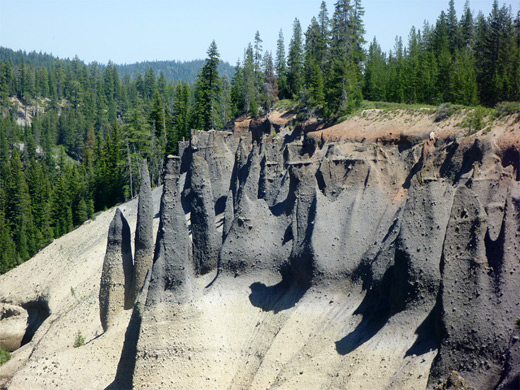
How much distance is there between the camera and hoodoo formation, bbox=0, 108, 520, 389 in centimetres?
1764

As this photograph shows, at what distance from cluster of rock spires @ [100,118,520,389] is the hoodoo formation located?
0.16ft

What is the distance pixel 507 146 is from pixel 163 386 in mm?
18878

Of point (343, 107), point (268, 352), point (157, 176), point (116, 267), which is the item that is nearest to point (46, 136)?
point (157, 176)

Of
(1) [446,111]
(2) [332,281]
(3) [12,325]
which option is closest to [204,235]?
(2) [332,281]

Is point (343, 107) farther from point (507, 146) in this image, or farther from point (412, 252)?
point (412, 252)

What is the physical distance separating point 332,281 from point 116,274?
9.82 m

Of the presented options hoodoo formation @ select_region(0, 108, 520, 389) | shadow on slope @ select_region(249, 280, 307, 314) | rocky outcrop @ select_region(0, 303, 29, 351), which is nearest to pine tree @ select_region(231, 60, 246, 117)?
rocky outcrop @ select_region(0, 303, 29, 351)

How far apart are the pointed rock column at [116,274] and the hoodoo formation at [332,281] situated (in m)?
0.06

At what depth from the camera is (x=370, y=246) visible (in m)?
25.3

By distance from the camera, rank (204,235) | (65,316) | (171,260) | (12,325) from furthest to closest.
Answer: (12,325), (65,316), (204,235), (171,260)

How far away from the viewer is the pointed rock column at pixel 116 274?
29.7 m

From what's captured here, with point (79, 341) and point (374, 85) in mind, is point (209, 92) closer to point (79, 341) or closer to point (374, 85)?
point (374, 85)

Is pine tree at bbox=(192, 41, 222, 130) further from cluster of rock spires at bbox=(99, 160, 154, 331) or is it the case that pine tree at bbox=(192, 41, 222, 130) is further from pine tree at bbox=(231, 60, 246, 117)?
cluster of rock spires at bbox=(99, 160, 154, 331)

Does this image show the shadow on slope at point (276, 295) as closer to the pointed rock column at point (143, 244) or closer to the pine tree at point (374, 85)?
the pointed rock column at point (143, 244)
